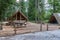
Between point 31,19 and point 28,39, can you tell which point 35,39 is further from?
point 31,19

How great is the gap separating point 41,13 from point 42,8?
9.51 ft

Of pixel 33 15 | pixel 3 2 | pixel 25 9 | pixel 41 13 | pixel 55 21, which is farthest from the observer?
pixel 25 9

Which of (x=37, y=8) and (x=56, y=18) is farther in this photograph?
(x=37, y=8)

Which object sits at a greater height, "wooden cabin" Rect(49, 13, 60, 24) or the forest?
the forest

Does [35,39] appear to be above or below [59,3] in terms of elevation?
below

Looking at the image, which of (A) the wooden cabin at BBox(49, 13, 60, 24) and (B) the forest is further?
(B) the forest

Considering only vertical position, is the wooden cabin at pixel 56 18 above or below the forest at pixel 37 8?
below

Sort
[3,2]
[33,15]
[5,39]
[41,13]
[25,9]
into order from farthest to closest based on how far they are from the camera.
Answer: [25,9]
[33,15]
[41,13]
[3,2]
[5,39]

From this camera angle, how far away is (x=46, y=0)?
42.3 m

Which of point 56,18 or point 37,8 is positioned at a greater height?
point 37,8

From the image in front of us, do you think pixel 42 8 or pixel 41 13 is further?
pixel 42 8

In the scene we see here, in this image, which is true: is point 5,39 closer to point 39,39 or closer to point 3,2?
point 39,39

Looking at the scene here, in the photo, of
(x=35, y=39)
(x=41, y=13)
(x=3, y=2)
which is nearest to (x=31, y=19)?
(x=41, y=13)

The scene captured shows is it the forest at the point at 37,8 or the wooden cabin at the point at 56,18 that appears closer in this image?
the wooden cabin at the point at 56,18
